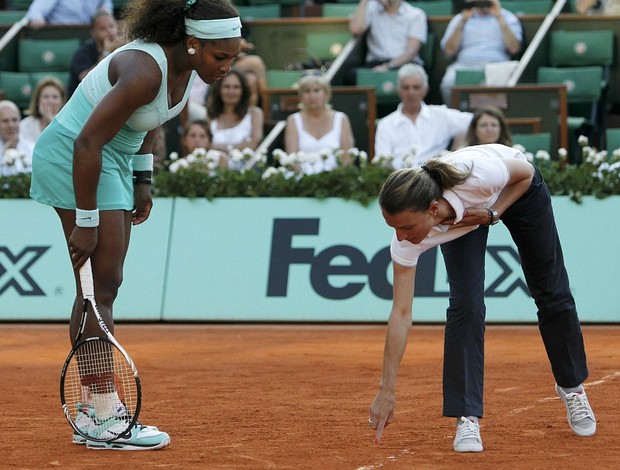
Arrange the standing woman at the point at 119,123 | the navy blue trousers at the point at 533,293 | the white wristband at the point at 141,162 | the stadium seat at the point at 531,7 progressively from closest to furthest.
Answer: the standing woman at the point at 119,123
the navy blue trousers at the point at 533,293
the white wristband at the point at 141,162
the stadium seat at the point at 531,7

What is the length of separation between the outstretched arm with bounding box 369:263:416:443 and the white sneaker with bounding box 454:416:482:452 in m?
0.39

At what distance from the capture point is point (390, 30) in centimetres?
1355

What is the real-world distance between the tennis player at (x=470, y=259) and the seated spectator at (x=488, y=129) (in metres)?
5.09

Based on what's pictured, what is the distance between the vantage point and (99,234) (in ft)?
16.7

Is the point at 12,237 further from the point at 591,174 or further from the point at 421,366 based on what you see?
the point at 591,174

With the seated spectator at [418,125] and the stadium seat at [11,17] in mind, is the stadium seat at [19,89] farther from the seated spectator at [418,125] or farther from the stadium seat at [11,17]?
the seated spectator at [418,125]

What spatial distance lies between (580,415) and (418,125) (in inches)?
256

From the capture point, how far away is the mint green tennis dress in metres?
5.05

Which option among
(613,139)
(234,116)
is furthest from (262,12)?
(613,139)

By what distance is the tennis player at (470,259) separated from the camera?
4.64 meters

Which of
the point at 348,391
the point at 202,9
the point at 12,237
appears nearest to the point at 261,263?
the point at 12,237

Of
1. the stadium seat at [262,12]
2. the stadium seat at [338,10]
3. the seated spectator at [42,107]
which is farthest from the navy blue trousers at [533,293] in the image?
the stadium seat at [262,12]

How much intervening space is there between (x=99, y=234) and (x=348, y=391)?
217cm

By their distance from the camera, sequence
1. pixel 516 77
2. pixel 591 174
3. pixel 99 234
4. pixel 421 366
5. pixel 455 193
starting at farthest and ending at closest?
pixel 516 77
pixel 591 174
pixel 421 366
pixel 99 234
pixel 455 193
